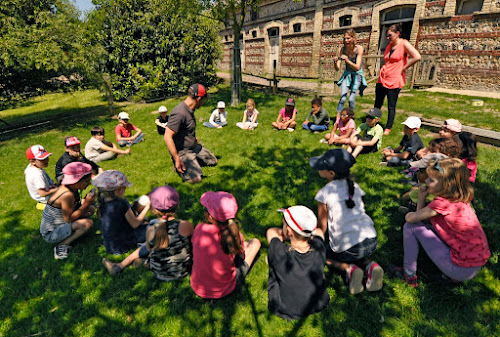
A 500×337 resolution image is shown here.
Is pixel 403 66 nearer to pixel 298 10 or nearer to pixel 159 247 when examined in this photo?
pixel 159 247

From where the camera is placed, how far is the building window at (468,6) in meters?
13.2

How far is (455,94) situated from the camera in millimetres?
12750

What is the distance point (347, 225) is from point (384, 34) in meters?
19.4

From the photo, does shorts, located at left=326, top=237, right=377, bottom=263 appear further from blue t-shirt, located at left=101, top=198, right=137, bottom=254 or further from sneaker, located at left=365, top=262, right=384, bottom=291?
blue t-shirt, located at left=101, top=198, right=137, bottom=254

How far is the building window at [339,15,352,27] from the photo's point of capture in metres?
19.5

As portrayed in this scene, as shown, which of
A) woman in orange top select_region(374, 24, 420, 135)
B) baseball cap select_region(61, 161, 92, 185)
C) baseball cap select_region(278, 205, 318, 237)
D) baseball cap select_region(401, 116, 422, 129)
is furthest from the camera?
woman in orange top select_region(374, 24, 420, 135)

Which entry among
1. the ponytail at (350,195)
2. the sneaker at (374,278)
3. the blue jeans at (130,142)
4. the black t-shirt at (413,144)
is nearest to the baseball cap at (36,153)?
the blue jeans at (130,142)

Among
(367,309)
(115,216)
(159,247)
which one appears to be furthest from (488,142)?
(115,216)

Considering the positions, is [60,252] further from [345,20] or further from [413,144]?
[345,20]

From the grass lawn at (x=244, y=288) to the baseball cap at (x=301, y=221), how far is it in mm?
1130

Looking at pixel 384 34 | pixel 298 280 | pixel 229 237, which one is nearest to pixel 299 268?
pixel 298 280

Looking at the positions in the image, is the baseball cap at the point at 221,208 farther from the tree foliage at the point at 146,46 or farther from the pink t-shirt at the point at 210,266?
the tree foliage at the point at 146,46

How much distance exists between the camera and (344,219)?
326 cm

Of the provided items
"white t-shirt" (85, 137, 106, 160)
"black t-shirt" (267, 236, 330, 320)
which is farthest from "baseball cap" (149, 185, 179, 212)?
"white t-shirt" (85, 137, 106, 160)
